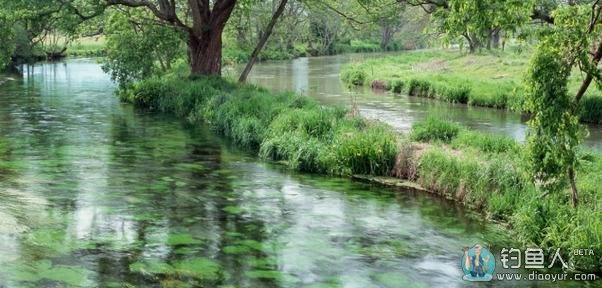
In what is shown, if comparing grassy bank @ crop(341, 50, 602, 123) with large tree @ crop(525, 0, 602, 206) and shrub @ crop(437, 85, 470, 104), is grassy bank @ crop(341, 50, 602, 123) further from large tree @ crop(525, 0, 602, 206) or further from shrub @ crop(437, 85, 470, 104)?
large tree @ crop(525, 0, 602, 206)

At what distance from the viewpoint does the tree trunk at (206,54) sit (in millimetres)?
29641

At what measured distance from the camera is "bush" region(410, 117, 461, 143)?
1706 cm

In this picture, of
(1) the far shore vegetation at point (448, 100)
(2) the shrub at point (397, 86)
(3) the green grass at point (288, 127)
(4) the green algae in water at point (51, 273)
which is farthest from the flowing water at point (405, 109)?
(4) the green algae in water at point (51, 273)

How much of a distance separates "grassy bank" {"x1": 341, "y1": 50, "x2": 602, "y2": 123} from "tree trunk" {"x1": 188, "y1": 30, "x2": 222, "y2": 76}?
472 inches

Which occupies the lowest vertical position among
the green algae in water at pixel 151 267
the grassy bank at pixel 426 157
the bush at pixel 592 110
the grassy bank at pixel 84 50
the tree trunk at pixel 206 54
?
the green algae in water at pixel 151 267

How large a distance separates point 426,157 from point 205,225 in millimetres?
5614

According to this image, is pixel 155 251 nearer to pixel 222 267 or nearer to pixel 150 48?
pixel 222 267

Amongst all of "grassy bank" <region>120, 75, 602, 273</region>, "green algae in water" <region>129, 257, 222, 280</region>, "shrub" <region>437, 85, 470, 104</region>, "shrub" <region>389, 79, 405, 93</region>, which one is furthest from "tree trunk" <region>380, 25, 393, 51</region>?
"green algae in water" <region>129, 257, 222, 280</region>

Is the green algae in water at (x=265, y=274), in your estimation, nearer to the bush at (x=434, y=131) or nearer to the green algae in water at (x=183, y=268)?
the green algae in water at (x=183, y=268)

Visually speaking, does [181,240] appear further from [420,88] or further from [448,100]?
[420,88]

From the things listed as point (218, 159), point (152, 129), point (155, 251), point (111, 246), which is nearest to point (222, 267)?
point (155, 251)

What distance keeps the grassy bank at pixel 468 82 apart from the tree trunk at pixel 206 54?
11988mm

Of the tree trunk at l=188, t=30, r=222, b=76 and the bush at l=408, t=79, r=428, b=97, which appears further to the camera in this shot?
the bush at l=408, t=79, r=428, b=97

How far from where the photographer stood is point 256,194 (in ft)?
46.8
